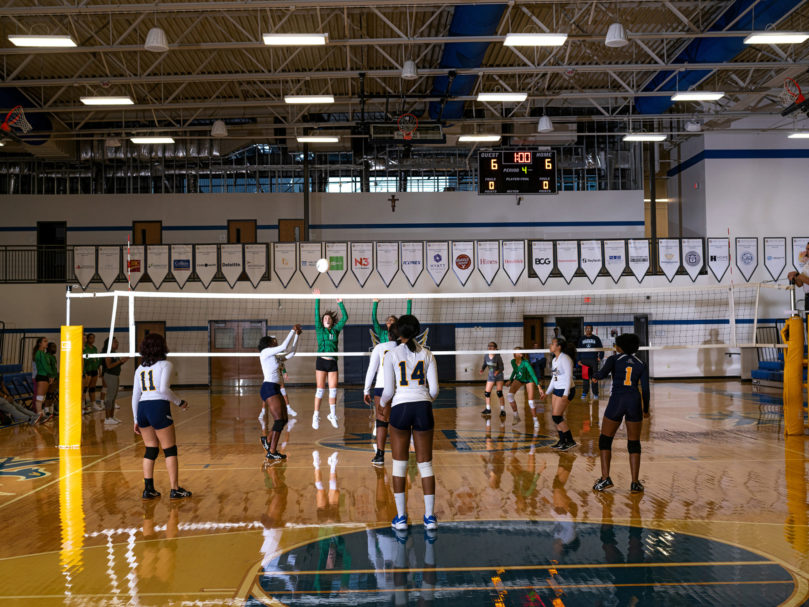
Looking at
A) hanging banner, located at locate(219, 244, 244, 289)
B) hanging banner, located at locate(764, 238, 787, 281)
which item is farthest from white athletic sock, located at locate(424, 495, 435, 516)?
hanging banner, located at locate(764, 238, 787, 281)

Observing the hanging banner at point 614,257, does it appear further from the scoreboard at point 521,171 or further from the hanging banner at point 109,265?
the hanging banner at point 109,265

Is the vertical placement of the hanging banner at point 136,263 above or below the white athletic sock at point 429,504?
above

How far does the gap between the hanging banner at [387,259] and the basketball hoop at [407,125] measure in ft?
11.9

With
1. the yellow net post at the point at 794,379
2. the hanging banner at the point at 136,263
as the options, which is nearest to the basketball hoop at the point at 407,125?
the hanging banner at the point at 136,263

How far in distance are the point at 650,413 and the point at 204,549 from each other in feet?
34.1

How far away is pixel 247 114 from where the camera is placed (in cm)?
2247

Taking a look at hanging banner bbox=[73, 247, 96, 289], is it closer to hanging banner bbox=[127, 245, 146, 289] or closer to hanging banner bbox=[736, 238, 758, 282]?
hanging banner bbox=[127, 245, 146, 289]

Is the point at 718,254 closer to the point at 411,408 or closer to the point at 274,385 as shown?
the point at 274,385

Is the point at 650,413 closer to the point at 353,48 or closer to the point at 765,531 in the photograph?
the point at 765,531

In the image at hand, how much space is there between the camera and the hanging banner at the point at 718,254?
19828 millimetres

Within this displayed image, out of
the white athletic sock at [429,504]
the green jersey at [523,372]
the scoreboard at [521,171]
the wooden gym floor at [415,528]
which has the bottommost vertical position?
the wooden gym floor at [415,528]

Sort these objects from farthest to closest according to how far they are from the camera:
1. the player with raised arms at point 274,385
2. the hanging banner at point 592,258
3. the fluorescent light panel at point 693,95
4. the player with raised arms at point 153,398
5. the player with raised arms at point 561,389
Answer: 1. the hanging banner at point 592,258
2. the fluorescent light panel at point 693,95
3. the player with raised arms at point 561,389
4. the player with raised arms at point 274,385
5. the player with raised arms at point 153,398

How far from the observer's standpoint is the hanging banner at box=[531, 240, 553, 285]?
20.0 m

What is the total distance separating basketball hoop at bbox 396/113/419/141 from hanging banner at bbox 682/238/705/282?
857cm
